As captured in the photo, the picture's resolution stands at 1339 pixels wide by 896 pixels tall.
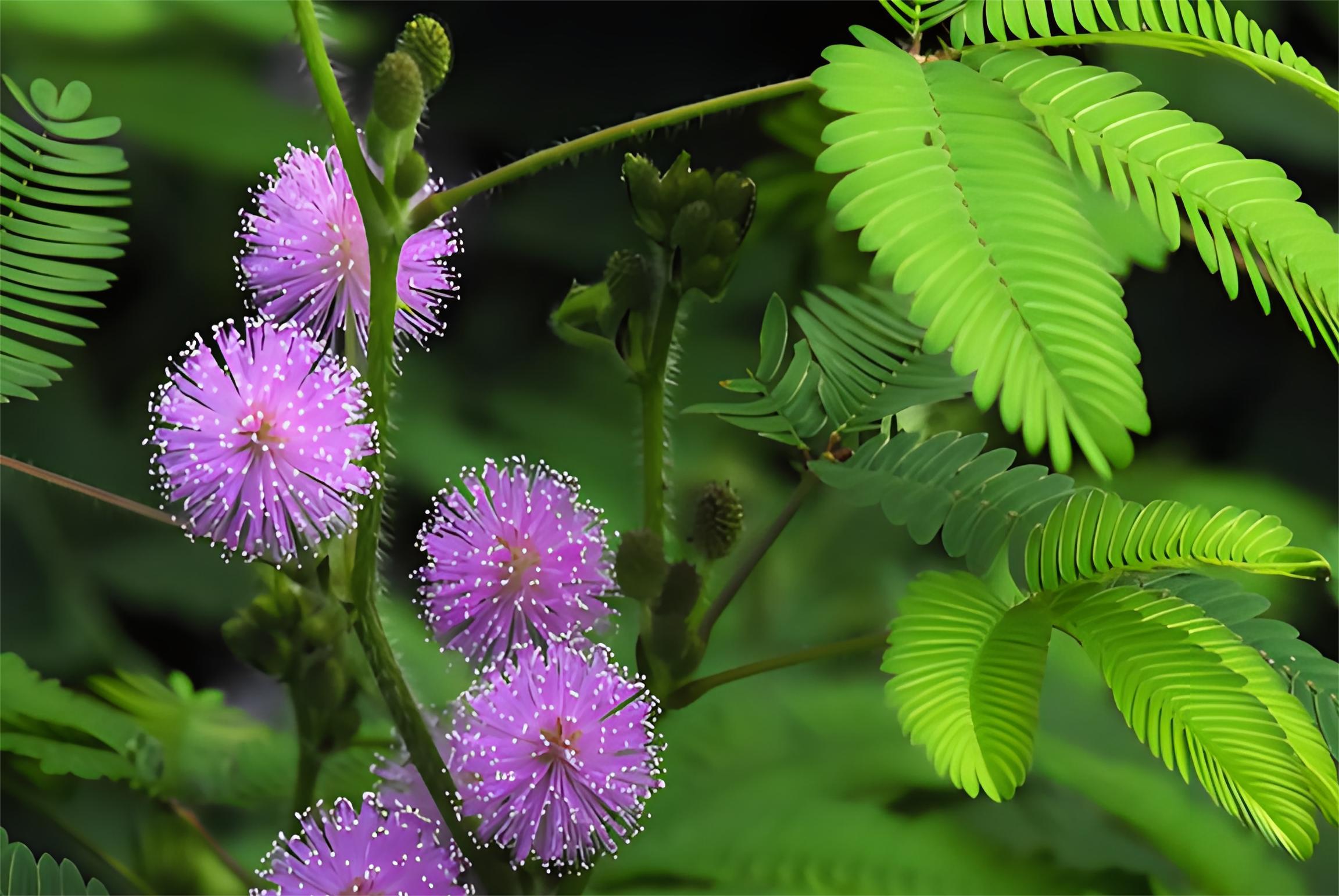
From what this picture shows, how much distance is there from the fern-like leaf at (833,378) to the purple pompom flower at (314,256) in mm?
104

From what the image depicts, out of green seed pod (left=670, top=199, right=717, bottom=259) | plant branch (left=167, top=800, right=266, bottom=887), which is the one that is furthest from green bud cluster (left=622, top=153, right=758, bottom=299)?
plant branch (left=167, top=800, right=266, bottom=887)

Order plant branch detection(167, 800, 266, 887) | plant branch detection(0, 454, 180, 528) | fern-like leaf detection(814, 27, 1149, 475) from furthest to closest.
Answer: plant branch detection(167, 800, 266, 887) → plant branch detection(0, 454, 180, 528) → fern-like leaf detection(814, 27, 1149, 475)

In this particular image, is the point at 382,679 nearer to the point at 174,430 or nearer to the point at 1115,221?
the point at 174,430

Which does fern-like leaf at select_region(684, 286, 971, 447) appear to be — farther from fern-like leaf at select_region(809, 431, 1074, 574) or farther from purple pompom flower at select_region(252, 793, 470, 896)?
purple pompom flower at select_region(252, 793, 470, 896)

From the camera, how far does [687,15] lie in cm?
66

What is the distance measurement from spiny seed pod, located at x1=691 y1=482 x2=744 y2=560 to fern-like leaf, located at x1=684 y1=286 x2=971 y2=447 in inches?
0.9

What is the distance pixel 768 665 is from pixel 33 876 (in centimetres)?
22

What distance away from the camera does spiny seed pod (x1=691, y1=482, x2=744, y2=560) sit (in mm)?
369

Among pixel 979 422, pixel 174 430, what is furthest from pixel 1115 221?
pixel 174 430

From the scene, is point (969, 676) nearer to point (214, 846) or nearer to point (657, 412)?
point (657, 412)

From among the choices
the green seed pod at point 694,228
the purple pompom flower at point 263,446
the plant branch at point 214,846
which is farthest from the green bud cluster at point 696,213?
the plant branch at point 214,846

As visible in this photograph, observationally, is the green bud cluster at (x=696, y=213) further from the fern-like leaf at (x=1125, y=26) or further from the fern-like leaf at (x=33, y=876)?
the fern-like leaf at (x=33, y=876)

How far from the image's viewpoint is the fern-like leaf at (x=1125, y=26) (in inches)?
11.1

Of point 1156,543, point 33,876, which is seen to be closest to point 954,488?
point 1156,543
